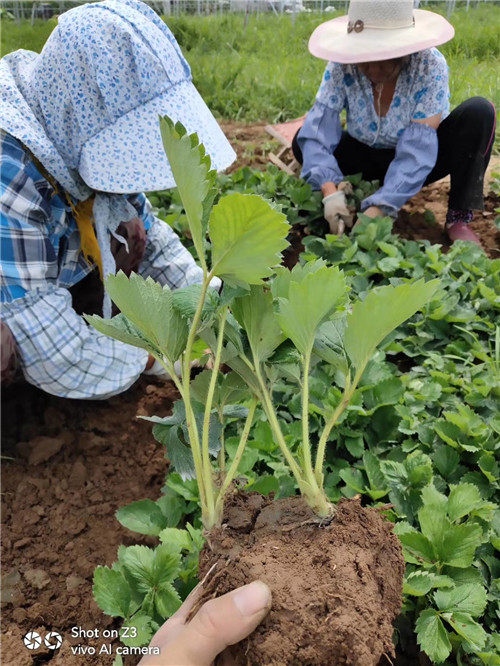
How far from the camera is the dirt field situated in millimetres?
1395

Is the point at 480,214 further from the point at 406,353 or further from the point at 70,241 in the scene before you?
the point at 70,241

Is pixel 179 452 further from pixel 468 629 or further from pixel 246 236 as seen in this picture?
pixel 468 629

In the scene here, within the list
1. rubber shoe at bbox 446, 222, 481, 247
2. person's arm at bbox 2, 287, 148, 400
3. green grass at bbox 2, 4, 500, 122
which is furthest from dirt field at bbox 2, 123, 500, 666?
green grass at bbox 2, 4, 500, 122

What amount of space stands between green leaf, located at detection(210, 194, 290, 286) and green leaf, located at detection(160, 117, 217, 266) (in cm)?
2

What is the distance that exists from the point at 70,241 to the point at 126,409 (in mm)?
599

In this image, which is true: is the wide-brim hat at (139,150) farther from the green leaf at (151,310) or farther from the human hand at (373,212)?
the human hand at (373,212)

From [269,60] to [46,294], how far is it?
466 centimetres

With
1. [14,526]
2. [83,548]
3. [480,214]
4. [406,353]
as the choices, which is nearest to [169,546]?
[83,548]

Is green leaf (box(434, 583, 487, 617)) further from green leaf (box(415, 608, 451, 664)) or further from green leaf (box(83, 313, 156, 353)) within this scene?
green leaf (box(83, 313, 156, 353))

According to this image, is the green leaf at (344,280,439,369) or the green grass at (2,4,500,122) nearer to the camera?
the green leaf at (344,280,439,369)

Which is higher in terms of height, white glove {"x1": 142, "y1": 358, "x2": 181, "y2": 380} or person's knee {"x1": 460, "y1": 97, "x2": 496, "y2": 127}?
person's knee {"x1": 460, "y1": 97, "x2": 496, "y2": 127}

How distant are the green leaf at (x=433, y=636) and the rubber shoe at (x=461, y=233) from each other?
6.60ft

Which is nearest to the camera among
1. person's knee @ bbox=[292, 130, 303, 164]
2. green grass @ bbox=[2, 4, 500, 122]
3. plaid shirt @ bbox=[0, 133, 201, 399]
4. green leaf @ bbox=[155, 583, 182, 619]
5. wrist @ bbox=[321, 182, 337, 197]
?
green leaf @ bbox=[155, 583, 182, 619]

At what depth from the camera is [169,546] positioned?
1.15m
